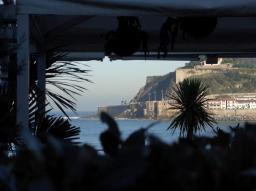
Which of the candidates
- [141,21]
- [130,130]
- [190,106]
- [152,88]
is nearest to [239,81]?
[152,88]

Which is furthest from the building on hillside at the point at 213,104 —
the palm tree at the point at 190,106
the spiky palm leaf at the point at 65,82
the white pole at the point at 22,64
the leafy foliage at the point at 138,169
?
the leafy foliage at the point at 138,169

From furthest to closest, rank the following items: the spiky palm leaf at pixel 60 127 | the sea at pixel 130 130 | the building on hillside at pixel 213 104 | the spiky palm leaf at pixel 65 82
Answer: the building on hillside at pixel 213 104, the spiky palm leaf at pixel 65 82, the spiky palm leaf at pixel 60 127, the sea at pixel 130 130

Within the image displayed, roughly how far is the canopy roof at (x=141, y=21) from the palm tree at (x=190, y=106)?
1317 millimetres

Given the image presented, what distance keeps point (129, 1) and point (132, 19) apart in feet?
3.17

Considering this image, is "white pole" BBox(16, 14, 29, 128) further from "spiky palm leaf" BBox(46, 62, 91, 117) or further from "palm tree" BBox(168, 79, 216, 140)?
"palm tree" BBox(168, 79, 216, 140)

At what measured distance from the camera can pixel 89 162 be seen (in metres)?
1.02

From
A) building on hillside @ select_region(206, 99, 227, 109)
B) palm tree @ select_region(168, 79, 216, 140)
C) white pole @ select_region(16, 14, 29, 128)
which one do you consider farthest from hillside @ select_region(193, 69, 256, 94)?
white pole @ select_region(16, 14, 29, 128)

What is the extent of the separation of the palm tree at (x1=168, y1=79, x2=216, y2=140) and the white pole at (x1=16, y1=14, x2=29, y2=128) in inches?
166

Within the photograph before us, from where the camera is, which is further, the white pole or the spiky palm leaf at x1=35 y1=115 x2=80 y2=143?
the spiky palm leaf at x1=35 y1=115 x2=80 y2=143

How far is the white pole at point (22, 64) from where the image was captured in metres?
3.46

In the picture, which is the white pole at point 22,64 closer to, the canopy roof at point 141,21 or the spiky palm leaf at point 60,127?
the canopy roof at point 141,21

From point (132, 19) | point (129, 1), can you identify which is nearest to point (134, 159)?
point (129, 1)

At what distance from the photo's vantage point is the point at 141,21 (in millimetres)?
5008

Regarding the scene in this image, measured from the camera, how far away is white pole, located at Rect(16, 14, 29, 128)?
11.3 feet
